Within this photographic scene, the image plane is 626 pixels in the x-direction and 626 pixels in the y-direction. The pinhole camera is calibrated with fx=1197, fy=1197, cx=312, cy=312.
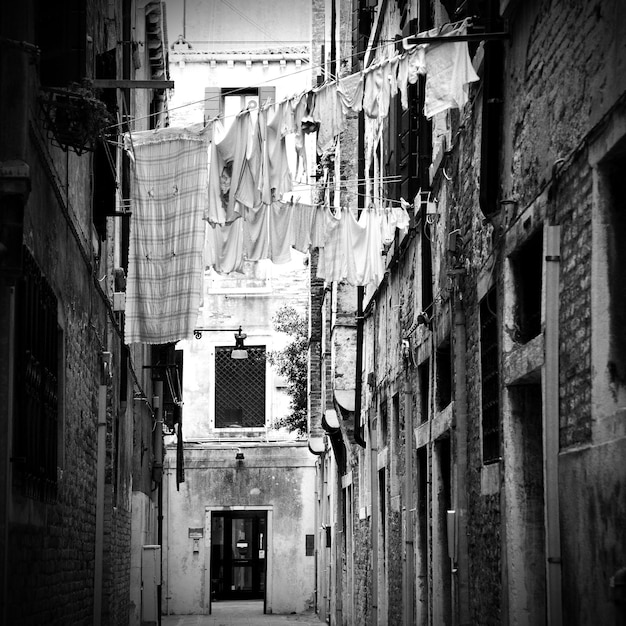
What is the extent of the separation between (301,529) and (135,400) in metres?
11.0

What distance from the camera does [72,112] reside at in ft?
26.8

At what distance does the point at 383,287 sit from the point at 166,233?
5702 mm

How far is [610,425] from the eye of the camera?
5883 millimetres

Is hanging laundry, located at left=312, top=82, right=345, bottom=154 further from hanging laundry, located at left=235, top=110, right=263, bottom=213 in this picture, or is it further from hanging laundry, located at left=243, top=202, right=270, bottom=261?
hanging laundry, located at left=243, top=202, right=270, bottom=261

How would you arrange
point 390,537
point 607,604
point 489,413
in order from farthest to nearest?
point 390,537
point 489,413
point 607,604

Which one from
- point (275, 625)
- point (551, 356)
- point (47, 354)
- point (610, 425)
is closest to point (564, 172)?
point (551, 356)

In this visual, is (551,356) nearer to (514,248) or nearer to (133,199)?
(514,248)

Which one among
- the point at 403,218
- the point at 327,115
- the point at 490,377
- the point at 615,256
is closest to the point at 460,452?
the point at 490,377

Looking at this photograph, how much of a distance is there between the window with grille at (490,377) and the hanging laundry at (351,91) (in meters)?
1.95

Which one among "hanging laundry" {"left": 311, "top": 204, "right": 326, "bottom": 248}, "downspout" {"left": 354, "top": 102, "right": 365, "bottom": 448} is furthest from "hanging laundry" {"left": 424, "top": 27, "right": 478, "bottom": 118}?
"downspout" {"left": 354, "top": 102, "right": 365, "bottom": 448}

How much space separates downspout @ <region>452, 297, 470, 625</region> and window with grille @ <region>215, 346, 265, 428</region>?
69.3ft

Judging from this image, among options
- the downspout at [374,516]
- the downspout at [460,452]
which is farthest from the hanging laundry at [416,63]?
the downspout at [374,516]

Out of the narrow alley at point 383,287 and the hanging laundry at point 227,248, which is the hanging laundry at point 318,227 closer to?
the narrow alley at point 383,287

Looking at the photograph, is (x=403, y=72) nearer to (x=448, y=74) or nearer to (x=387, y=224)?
(x=448, y=74)
